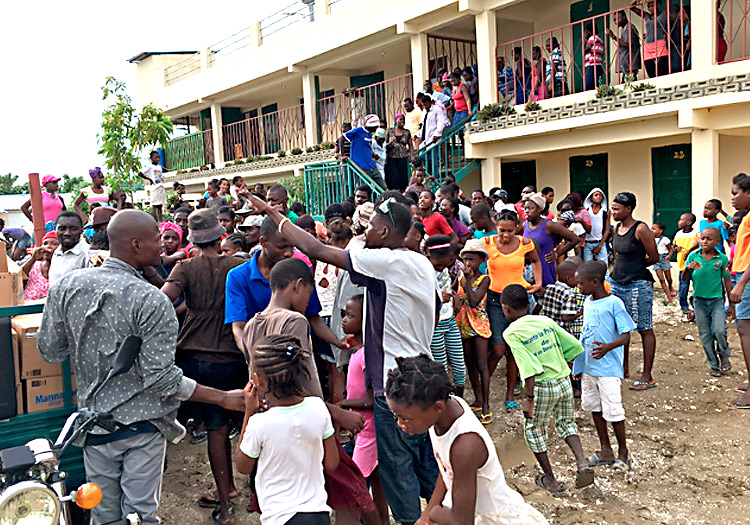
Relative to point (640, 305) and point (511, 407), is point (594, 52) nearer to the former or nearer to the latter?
point (640, 305)

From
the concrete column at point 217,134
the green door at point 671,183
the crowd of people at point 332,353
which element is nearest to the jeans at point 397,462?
the crowd of people at point 332,353

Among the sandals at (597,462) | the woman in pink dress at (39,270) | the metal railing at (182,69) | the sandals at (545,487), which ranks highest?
the metal railing at (182,69)

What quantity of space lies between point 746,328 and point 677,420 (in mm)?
978

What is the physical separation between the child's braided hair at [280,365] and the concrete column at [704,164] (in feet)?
28.4

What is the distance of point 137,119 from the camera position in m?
11.2

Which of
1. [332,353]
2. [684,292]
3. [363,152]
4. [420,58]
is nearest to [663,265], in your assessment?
[684,292]

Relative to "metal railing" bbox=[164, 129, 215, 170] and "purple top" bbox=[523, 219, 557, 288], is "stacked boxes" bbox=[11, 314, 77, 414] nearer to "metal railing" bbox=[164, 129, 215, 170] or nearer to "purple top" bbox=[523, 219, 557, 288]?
"purple top" bbox=[523, 219, 557, 288]

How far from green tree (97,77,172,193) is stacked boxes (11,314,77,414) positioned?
28.1 feet

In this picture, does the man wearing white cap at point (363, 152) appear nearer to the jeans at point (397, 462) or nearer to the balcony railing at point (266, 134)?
the balcony railing at point (266, 134)

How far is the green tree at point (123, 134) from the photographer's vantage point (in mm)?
10977

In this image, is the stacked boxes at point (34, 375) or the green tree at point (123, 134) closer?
the stacked boxes at point (34, 375)

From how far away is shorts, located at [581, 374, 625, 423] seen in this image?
14.3 feet

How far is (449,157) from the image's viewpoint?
40.6 feet

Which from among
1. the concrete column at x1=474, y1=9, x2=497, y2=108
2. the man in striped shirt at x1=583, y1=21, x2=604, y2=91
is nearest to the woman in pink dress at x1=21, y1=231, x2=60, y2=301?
the concrete column at x1=474, y1=9, x2=497, y2=108
